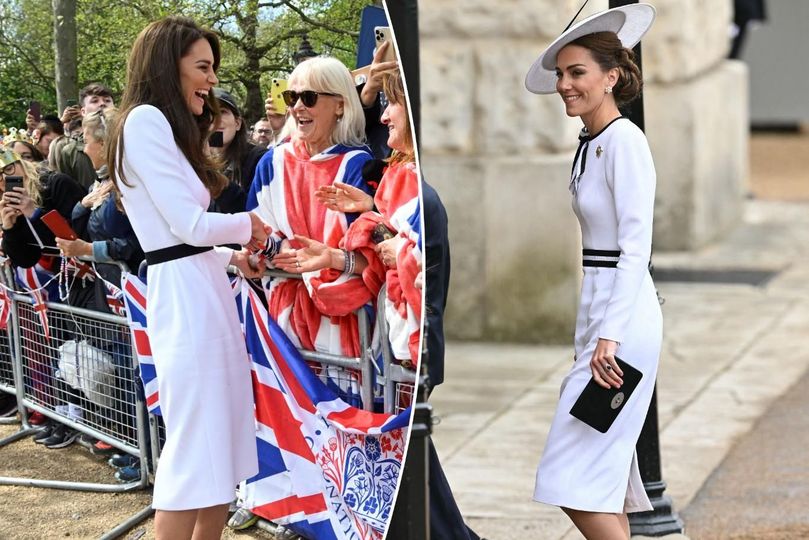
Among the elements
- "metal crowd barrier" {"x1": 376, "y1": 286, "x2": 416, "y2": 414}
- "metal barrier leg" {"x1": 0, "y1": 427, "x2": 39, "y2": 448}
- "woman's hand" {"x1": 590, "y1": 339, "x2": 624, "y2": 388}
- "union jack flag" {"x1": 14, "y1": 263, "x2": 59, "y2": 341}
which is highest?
"union jack flag" {"x1": 14, "y1": 263, "x2": 59, "y2": 341}

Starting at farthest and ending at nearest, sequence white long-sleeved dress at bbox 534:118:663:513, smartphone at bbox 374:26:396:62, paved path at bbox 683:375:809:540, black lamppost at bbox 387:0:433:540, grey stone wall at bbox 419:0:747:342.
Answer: grey stone wall at bbox 419:0:747:342 → paved path at bbox 683:375:809:540 → white long-sleeved dress at bbox 534:118:663:513 → black lamppost at bbox 387:0:433:540 → smartphone at bbox 374:26:396:62

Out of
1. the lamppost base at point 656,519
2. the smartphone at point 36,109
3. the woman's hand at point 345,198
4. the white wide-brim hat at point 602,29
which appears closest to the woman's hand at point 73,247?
the smartphone at point 36,109

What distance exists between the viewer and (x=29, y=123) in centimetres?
244

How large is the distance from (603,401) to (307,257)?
0.93 m

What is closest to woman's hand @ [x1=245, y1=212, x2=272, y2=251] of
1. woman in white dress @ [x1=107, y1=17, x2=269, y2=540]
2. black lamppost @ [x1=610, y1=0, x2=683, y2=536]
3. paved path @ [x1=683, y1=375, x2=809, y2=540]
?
woman in white dress @ [x1=107, y1=17, x2=269, y2=540]

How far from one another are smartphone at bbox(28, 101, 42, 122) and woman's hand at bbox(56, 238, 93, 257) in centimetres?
22

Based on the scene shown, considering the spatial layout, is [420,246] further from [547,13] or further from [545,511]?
[547,13]

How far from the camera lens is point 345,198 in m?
2.57

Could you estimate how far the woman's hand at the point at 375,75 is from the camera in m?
2.58

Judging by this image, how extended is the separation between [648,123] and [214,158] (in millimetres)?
8281

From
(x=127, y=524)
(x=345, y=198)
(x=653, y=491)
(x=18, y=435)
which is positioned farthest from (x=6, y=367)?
(x=653, y=491)

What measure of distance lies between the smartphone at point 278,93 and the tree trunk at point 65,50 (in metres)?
0.35

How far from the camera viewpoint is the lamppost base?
456 centimetres

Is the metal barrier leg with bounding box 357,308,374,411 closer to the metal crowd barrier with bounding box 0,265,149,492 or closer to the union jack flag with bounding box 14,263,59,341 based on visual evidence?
the metal crowd barrier with bounding box 0,265,149,492
